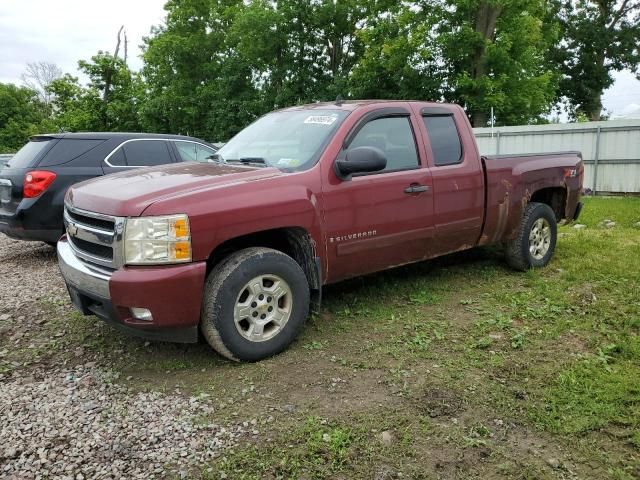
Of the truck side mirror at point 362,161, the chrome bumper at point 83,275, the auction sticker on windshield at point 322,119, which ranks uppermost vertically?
the auction sticker on windshield at point 322,119

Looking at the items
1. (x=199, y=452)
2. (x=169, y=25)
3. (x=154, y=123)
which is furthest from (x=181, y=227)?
(x=169, y=25)

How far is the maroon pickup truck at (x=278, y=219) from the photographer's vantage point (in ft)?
11.2

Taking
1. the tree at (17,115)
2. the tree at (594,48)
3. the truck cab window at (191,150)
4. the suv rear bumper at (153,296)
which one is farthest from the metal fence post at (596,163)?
the tree at (17,115)

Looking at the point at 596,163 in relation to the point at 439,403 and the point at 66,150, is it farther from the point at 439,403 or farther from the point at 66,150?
the point at 439,403

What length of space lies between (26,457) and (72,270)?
55.1 inches

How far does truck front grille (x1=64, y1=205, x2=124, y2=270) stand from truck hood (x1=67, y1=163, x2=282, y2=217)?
0.06 m

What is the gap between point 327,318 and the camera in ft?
15.3

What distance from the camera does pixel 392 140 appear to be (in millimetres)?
4711

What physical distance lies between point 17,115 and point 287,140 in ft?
178

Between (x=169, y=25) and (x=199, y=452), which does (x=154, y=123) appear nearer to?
(x=169, y=25)

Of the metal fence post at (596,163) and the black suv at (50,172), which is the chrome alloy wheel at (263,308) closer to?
the black suv at (50,172)

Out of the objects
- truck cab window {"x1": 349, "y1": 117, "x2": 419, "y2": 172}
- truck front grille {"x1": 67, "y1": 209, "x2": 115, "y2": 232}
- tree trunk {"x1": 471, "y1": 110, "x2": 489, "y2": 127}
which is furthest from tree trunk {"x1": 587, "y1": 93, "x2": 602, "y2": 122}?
truck front grille {"x1": 67, "y1": 209, "x2": 115, "y2": 232}

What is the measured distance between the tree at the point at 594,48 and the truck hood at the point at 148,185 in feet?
121

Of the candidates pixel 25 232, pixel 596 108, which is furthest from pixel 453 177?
pixel 596 108
